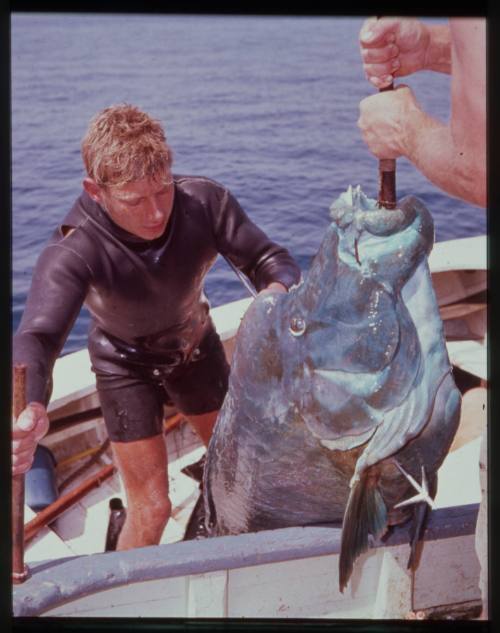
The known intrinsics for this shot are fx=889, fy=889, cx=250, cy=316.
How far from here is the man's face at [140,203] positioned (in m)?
2.81

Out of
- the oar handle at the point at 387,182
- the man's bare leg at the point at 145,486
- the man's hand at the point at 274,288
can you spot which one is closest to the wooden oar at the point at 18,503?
the man's bare leg at the point at 145,486

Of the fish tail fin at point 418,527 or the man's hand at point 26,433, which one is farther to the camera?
the fish tail fin at point 418,527

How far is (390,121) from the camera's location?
8.58 ft

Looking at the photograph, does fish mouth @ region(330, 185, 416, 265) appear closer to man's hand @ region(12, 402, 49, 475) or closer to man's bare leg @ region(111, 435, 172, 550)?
man's hand @ region(12, 402, 49, 475)

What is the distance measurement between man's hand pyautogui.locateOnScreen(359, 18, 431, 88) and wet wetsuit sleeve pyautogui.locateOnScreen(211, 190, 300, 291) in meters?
0.64

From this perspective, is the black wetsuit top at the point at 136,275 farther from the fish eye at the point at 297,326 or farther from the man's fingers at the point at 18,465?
the fish eye at the point at 297,326

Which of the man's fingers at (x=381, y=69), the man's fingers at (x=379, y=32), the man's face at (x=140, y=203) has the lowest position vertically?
the man's face at (x=140, y=203)

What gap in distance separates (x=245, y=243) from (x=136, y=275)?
379 mm

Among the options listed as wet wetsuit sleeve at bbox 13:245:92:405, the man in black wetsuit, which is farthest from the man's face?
wet wetsuit sleeve at bbox 13:245:92:405

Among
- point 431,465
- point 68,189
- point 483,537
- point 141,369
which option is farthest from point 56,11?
point 483,537

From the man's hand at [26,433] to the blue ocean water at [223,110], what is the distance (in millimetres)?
420

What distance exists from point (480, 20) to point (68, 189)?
145 cm

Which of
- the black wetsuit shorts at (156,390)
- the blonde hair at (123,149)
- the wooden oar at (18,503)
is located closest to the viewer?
the wooden oar at (18,503)

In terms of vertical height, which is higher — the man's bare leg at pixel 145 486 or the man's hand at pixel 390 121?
the man's hand at pixel 390 121
